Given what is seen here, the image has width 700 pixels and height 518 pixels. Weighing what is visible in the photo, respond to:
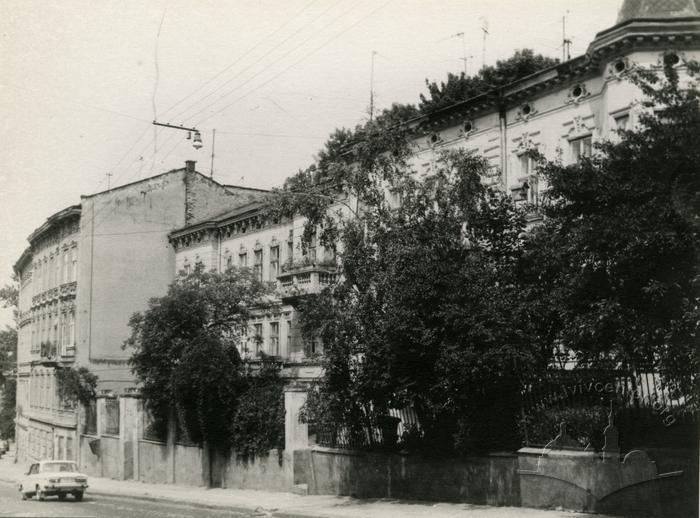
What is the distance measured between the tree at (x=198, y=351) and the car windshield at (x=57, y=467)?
4.45m

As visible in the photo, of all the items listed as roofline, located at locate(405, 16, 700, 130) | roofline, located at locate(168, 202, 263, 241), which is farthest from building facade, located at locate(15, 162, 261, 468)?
roofline, located at locate(405, 16, 700, 130)

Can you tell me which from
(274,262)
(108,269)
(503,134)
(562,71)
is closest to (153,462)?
(274,262)

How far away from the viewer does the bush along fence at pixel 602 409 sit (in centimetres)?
1580

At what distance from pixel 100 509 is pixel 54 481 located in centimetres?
478

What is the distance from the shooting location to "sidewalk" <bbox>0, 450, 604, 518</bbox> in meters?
17.5

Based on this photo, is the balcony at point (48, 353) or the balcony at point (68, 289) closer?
the balcony at point (68, 289)

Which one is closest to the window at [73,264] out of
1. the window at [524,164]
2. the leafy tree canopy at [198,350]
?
the leafy tree canopy at [198,350]

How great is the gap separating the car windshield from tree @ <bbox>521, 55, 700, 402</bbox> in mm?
18181

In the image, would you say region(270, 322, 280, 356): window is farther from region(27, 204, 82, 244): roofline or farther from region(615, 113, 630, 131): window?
region(615, 113, 630, 131): window

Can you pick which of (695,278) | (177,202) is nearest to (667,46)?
(695,278)

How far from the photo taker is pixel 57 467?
90.4 feet

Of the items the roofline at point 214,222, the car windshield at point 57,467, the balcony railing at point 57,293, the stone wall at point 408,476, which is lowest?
the car windshield at point 57,467

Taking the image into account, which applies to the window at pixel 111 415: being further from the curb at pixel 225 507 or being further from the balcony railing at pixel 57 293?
the curb at pixel 225 507

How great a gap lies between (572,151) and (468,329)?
9.02 meters
